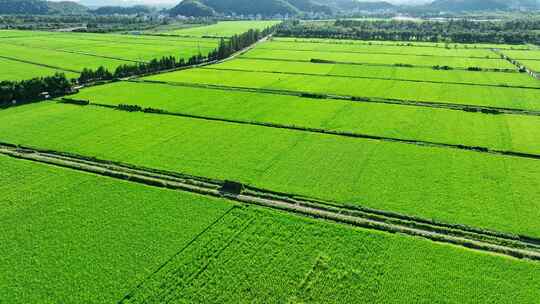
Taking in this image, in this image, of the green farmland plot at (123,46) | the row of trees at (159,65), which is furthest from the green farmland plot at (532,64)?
the green farmland plot at (123,46)

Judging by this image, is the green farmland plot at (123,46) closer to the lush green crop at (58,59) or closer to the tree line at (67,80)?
the lush green crop at (58,59)

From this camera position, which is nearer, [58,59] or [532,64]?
[532,64]

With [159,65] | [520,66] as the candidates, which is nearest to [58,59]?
[159,65]

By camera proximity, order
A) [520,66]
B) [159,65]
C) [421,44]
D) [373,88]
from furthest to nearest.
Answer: [421,44] < [520,66] < [159,65] < [373,88]

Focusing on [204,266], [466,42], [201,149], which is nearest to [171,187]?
[201,149]

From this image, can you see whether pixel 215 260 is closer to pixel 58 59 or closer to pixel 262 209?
pixel 262 209

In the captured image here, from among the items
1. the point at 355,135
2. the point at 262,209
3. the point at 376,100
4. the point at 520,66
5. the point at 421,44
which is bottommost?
the point at 262,209

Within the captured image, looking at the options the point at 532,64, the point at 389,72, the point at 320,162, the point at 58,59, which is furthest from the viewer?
the point at 58,59

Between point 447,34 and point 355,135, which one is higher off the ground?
point 447,34
